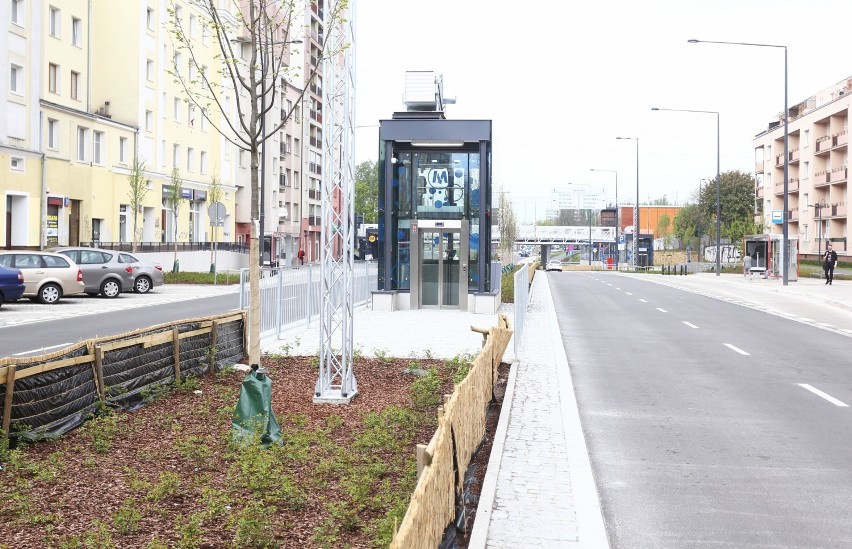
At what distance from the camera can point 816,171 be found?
74250mm

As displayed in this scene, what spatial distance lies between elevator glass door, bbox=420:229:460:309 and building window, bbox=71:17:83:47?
27341 millimetres

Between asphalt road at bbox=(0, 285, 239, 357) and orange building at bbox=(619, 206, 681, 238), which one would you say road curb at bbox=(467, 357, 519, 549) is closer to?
asphalt road at bbox=(0, 285, 239, 357)

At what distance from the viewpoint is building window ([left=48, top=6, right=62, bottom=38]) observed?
133ft

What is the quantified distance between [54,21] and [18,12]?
3878mm

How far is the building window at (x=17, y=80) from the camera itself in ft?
120

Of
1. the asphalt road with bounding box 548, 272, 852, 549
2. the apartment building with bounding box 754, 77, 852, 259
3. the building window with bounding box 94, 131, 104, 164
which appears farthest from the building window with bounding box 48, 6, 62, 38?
the apartment building with bounding box 754, 77, 852, 259

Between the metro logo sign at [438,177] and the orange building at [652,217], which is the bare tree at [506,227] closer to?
the metro logo sign at [438,177]

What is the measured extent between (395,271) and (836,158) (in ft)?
189

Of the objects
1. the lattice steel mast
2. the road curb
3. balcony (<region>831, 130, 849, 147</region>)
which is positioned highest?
balcony (<region>831, 130, 849, 147</region>)

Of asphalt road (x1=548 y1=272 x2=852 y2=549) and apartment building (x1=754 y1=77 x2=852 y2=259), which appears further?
apartment building (x1=754 y1=77 x2=852 y2=259)

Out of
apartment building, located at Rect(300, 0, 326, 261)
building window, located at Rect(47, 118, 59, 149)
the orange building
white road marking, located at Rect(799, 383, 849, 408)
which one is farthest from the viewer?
the orange building

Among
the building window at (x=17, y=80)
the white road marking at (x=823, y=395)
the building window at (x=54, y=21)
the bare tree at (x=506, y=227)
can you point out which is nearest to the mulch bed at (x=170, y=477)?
the white road marking at (x=823, y=395)

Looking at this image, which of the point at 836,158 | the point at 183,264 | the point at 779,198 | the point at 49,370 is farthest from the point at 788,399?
the point at 779,198

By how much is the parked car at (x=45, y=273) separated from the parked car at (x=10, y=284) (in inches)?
57.0
